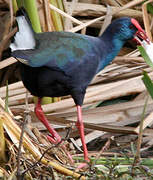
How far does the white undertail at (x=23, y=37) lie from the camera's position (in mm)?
3046

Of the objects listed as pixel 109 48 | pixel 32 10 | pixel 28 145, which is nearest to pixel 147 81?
pixel 28 145

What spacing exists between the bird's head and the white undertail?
2.05 ft

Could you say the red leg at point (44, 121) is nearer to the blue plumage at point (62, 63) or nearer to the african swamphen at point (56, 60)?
the african swamphen at point (56, 60)

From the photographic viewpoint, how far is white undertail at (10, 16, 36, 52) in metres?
3.05

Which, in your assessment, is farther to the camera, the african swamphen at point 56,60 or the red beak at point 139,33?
the red beak at point 139,33

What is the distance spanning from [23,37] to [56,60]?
0.81 ft

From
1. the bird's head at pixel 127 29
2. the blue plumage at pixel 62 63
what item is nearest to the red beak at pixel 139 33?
the bird's head at pixel 127 29

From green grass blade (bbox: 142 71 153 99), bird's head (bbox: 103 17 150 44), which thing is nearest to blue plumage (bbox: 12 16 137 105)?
bird's head (bbox: 103 17 150 44)

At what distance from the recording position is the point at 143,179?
2701 mm

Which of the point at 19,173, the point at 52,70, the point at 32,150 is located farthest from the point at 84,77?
the point at 19,173

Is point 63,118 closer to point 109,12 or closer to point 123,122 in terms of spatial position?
point 123,122

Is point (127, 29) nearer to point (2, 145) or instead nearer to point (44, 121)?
point (44, 121)

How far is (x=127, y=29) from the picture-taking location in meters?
3.54

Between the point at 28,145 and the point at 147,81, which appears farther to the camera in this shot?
the point at 28,145
